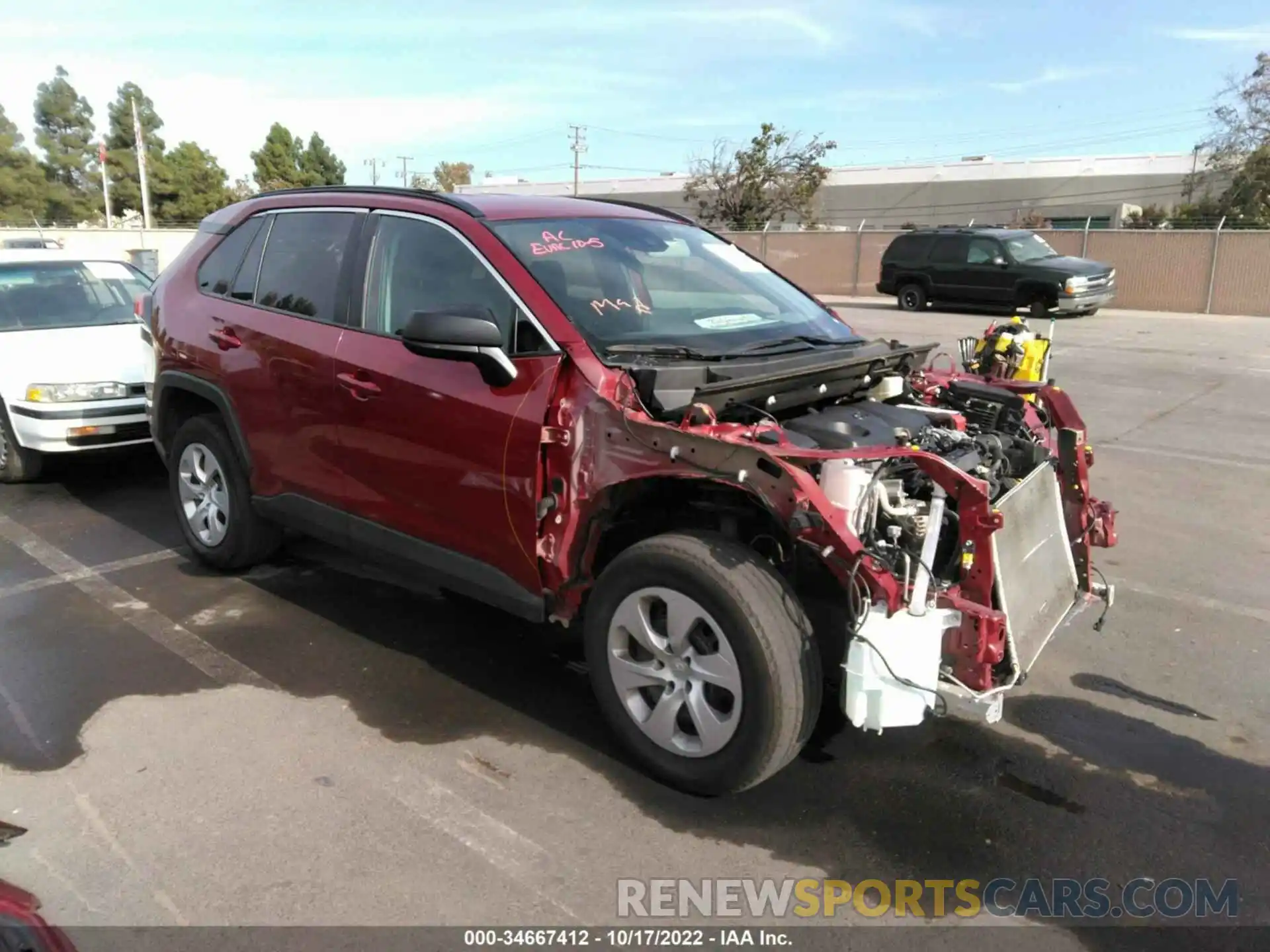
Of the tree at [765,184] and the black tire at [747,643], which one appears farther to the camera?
the tree at [765,184]

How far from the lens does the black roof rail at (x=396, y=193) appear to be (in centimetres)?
396

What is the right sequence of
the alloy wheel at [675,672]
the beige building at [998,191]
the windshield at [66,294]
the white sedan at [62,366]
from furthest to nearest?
the beige building at [998,191]
the windshield at [66,294]
the white sedan at [62,366]
the alloy wheel at [675,672]

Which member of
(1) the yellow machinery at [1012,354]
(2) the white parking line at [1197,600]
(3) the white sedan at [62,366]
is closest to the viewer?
(2) the white parking line at [1197,600]

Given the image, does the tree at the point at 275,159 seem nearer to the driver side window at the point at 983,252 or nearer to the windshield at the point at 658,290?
the driver side window at the point at 983,252

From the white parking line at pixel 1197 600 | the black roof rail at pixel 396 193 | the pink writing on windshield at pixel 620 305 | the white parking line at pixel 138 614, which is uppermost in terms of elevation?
the black roof rail at pixel 396 193

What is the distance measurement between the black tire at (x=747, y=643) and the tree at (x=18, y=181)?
6365cm

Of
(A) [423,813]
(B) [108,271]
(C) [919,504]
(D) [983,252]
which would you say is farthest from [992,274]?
(A) [423,813]

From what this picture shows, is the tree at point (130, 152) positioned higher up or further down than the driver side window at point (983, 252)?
higher up

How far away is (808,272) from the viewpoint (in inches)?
1143

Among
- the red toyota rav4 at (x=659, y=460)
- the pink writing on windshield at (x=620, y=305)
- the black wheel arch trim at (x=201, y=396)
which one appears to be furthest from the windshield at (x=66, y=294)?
the pink writing on windshield at (x=620, y=305)

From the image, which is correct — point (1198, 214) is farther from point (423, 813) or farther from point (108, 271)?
point (423, 813)

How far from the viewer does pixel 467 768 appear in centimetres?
339

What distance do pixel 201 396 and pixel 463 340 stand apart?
2.36 m

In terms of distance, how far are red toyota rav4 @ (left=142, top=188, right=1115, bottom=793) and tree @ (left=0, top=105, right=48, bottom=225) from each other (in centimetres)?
6165
